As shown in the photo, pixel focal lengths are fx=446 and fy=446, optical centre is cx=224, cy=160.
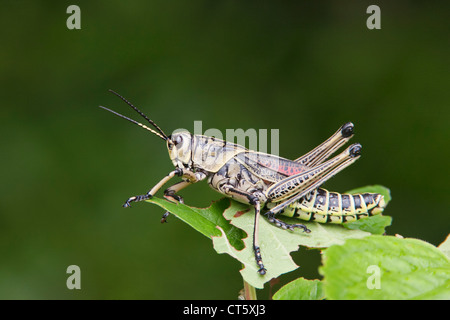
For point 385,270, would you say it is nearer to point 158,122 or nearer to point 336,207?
point 336,207

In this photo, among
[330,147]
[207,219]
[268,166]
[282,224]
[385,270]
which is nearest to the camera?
[385,270]

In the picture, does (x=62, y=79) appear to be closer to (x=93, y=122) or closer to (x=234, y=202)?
(x=93, y=122)

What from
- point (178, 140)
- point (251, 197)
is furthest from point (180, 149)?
point (251, 197)

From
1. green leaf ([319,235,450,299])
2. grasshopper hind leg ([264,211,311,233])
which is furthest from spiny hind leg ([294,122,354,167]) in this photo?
green leaf ([319,235,450,299])

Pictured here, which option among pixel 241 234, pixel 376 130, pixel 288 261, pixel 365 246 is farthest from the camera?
pixel 376 130

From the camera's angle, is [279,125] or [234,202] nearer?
[234,202]
